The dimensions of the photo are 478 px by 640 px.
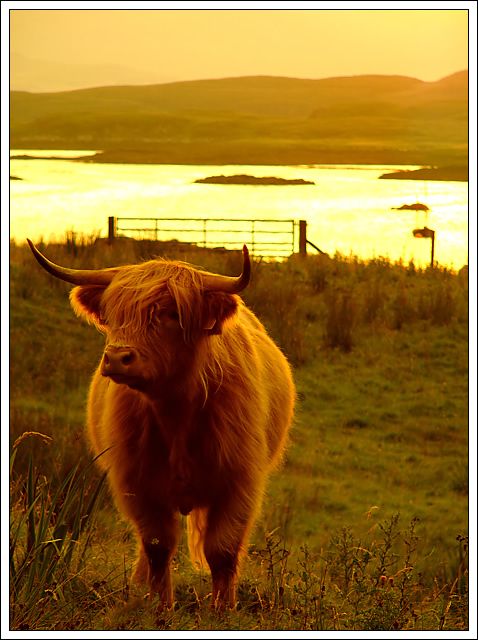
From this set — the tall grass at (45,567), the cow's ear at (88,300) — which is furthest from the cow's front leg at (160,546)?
the cow's ear at (88,300)

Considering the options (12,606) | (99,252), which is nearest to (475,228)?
(12,606)

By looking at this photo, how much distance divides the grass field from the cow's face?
618mm

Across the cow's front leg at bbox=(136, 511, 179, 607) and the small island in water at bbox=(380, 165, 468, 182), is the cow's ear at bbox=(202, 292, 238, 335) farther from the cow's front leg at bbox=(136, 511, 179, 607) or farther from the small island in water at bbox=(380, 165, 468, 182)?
the small island in water at bbox=(380, 165, 468, 182)

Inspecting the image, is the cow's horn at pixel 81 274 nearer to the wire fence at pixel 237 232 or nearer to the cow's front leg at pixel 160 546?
the cow's front leg at pixel 160 546

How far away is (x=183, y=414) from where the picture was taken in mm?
3963

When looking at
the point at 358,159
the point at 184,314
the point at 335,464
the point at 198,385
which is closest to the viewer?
the point at 184,314

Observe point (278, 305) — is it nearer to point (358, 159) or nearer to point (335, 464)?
point (335, 464)

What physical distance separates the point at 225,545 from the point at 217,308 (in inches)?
48.9

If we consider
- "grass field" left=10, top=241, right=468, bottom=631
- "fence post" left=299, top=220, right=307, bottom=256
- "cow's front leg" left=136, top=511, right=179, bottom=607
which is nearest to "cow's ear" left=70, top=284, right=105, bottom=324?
"grass field" left=10, top=241, right=468, bottom=631

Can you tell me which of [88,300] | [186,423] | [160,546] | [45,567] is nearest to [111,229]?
[160,546]

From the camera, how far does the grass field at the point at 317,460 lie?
3.85 metres

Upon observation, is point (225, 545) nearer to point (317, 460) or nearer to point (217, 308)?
point (217, 308)

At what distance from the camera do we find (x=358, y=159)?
2673cm

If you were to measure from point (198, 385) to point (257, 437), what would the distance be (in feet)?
1.62
